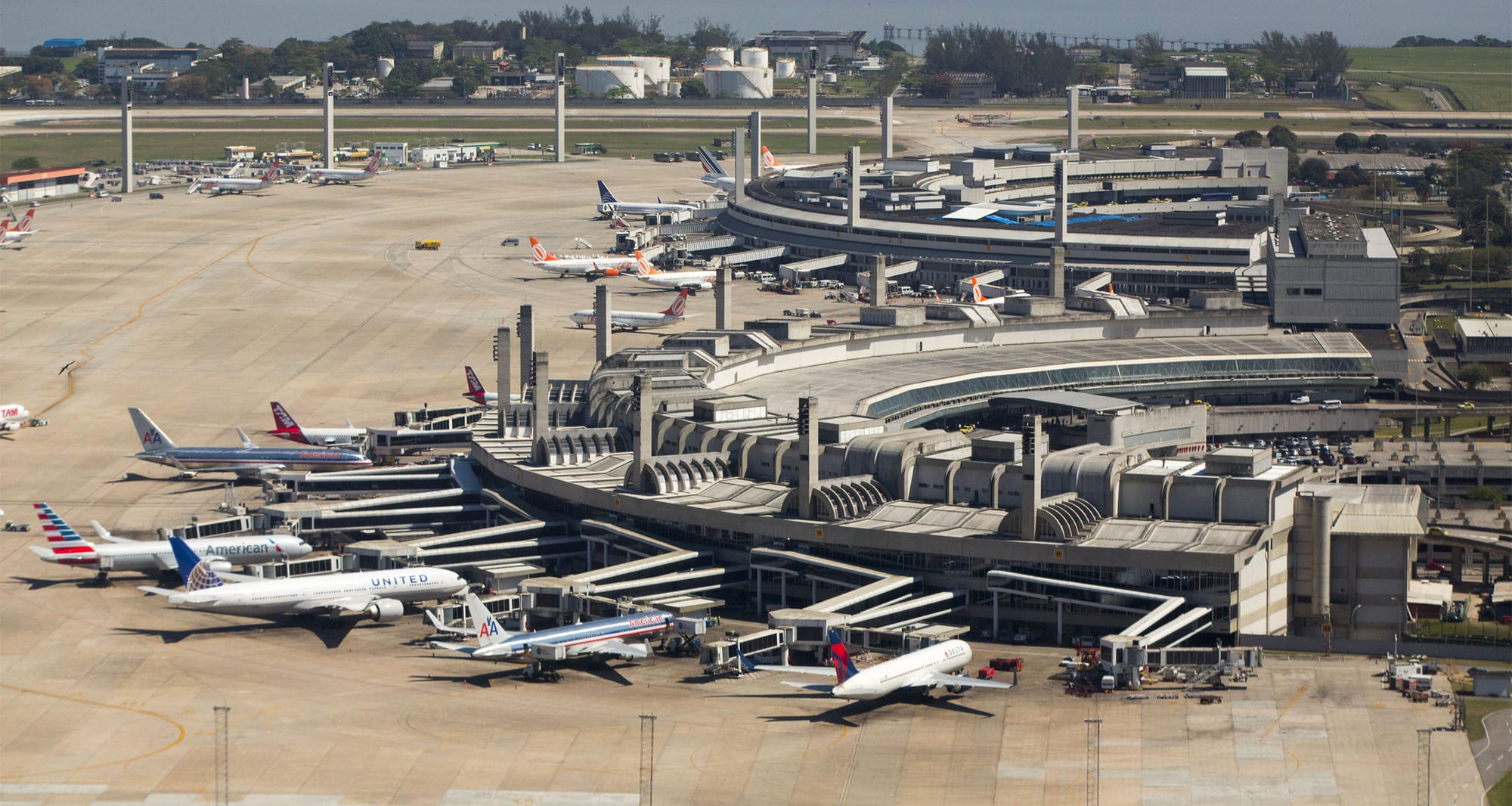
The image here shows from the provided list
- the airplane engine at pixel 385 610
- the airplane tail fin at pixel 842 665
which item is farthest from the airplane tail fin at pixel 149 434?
the airplane tail fin at pixel 842 665

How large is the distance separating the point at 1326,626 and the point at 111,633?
2305 inches

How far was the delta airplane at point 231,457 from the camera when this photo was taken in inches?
5295

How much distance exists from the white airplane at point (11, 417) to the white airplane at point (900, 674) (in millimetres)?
81836

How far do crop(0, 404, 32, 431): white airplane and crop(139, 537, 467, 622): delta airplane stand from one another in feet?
173

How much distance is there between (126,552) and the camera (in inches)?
4230

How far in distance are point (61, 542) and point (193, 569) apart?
12.8m

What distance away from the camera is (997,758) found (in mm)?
79438

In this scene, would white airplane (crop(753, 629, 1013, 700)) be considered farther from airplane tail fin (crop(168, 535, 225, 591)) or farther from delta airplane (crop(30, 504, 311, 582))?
delta airplane (crop(30, 504, 311, 582))

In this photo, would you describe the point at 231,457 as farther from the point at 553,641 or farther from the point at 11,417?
the point at 553,641

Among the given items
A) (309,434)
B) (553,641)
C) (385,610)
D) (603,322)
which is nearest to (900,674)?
(553,641)

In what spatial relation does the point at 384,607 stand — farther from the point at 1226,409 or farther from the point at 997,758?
the point at 1226,409

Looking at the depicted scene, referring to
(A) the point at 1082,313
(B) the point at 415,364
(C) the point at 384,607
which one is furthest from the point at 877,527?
(B) the point at 415,364

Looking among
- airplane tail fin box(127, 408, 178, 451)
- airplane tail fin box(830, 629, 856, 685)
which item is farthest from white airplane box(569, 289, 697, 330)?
airplane tail fin box(830, 629, 856, 685)

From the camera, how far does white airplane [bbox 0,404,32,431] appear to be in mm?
149750
